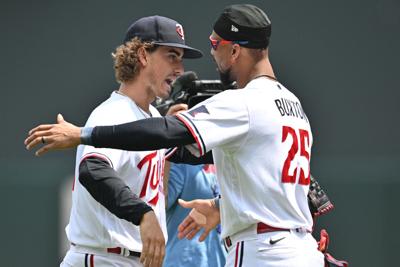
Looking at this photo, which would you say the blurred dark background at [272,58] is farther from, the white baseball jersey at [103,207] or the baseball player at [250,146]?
the baseball player at [250,146]

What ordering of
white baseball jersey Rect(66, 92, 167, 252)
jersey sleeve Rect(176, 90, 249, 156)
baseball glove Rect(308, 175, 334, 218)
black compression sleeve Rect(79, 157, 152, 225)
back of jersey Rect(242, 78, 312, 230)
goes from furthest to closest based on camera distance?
baseball glove Rect(308, 175, 334, 218), white baseball jersey Rect(66, 92, 167, 252), black compression sleeve Rect(79, 157, 152, 225), back of jersey Rect(242, 78, 312, 230), jersey sleeve Rect(176, 90, 249, 156)

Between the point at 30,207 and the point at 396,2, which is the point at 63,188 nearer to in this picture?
the point at 30,207

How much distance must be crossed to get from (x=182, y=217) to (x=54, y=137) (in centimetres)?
194

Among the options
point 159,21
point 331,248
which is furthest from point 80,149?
point 331,248

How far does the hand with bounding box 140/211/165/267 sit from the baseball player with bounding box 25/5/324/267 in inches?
10.6

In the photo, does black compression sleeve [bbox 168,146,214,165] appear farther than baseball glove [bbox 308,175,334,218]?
Yes

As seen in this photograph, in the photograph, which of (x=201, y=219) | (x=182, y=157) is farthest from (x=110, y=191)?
(x=182, y=157)

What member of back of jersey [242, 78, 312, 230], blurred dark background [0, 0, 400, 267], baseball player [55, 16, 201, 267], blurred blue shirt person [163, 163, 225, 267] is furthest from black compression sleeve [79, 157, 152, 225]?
blurred dark background [0, 0, 400, 267]

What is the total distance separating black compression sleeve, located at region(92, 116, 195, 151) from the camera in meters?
3.32

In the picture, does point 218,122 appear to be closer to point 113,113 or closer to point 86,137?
point 86,137

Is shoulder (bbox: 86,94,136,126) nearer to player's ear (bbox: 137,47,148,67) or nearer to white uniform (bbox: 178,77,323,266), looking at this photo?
player's ear (bbox: 137,47,148,67)

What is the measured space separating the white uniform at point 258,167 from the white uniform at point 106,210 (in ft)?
1.60

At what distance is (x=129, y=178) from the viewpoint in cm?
395

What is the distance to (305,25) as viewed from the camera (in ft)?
28.9
